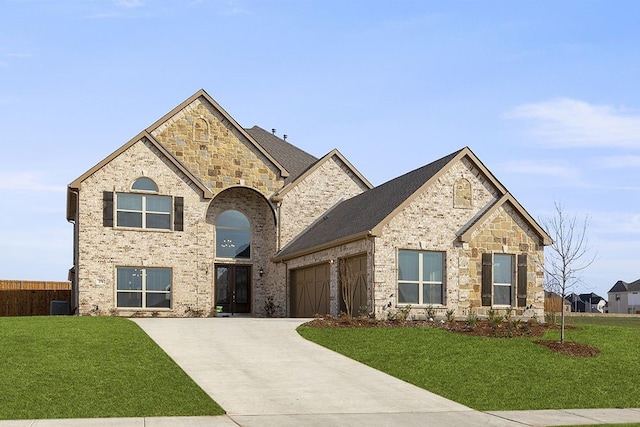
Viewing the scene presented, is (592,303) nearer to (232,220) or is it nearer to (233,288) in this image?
(233,288)

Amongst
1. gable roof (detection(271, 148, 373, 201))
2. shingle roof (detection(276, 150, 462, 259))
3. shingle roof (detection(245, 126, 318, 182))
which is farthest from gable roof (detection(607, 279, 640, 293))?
shingle roof (detection(276, 150, 462, 259))

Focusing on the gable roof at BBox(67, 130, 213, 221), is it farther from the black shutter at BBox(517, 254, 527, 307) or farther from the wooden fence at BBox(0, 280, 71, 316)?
the black shutter at BBox(517, 254, 527, 307)

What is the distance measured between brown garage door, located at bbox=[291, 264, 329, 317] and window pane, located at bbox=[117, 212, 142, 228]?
6.83m

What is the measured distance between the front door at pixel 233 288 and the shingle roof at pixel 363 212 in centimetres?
252

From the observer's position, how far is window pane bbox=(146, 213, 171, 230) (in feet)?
103

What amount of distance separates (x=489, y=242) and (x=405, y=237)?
11.7 ft

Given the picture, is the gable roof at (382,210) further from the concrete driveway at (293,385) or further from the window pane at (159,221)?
the concrete driveway at (293,385)

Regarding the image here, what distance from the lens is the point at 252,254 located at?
113 ft

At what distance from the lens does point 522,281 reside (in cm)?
2827

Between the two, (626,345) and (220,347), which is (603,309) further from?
(220,347)

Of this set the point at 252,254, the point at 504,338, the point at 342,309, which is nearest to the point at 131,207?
the point at 252,254

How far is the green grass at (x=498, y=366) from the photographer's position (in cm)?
1552

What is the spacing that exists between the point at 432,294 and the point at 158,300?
11600 millimetres

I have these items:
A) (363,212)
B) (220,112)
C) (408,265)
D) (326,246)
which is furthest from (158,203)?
(408,265)
